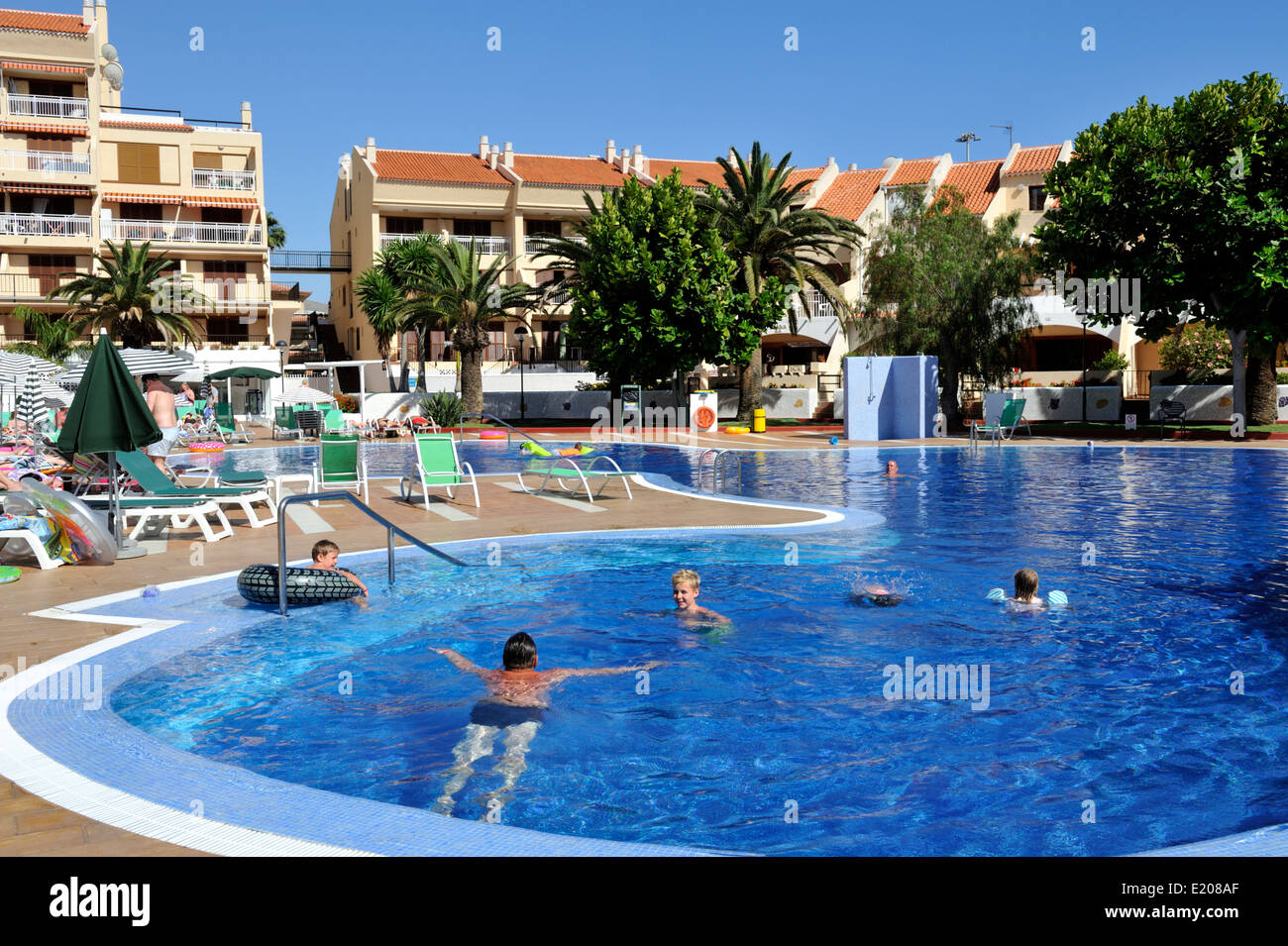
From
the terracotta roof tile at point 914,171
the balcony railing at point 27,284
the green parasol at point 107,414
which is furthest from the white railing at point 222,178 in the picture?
the green parasol at point 107,414

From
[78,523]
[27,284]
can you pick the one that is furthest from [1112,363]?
Result: [27,284]

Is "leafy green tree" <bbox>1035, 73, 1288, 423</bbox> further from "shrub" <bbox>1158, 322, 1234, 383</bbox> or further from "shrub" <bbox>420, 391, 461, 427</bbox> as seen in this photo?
"shrub" <bbox>420, 391, 461, 427</bbox>

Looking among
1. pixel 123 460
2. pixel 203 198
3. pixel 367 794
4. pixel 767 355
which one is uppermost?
pixel 203 198

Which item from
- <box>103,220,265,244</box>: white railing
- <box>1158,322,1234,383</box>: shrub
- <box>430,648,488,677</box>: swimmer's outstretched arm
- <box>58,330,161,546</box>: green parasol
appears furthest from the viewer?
<box>103,220,265,244</box>: white railing

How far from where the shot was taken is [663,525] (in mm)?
12250

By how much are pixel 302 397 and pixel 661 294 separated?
12.7m

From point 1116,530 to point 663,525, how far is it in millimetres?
5504

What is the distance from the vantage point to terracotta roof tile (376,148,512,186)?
52.6 meters

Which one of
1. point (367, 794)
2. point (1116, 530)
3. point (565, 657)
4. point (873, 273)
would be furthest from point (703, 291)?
A: point (367, 794)

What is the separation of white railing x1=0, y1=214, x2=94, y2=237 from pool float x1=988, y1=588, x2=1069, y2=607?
46397mm

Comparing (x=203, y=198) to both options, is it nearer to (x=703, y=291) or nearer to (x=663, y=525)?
(x=703, y=291)

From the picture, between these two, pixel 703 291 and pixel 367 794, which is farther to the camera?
pixel 703 291

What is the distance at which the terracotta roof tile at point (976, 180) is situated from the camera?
2061 inches

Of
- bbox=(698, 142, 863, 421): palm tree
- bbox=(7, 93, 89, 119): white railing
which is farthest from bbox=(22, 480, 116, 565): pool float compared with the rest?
bbox=(7, 93, 89, 119): white railing
